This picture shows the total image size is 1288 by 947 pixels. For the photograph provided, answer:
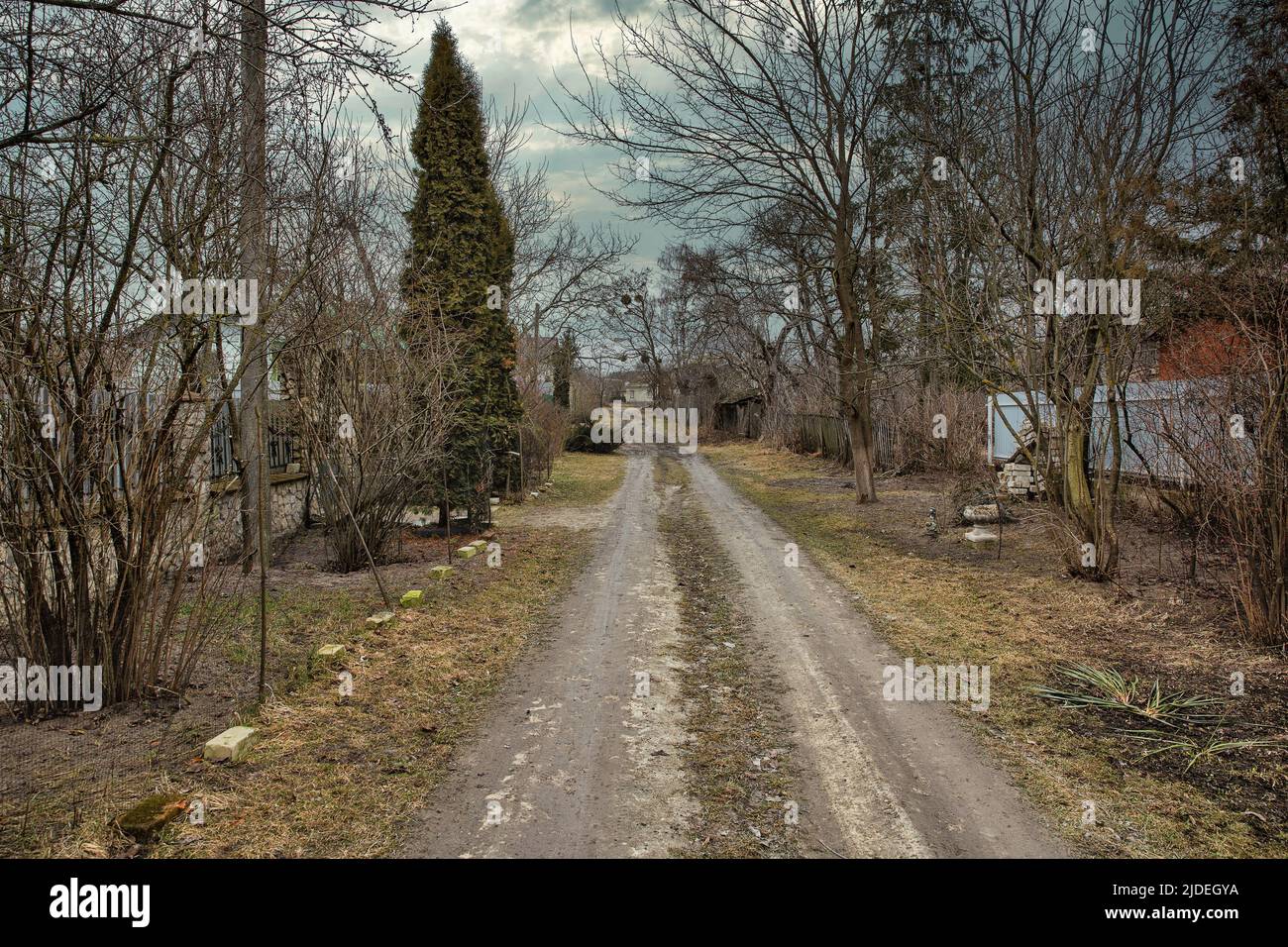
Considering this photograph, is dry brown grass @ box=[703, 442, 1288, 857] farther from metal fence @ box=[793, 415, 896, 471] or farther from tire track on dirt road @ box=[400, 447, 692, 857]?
metal fence @ box=[793, 415, 896, 471]

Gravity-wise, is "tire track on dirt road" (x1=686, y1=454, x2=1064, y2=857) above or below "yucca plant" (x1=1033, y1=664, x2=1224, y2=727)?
below

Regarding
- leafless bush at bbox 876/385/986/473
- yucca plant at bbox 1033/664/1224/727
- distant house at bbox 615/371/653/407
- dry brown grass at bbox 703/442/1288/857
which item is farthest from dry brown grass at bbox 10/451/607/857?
distant house at bbox 615/371/653/407

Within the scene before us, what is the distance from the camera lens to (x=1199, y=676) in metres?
4.94

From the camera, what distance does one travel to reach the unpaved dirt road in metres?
3.08

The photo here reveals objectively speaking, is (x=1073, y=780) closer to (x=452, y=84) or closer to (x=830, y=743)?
(x=830, y=743)

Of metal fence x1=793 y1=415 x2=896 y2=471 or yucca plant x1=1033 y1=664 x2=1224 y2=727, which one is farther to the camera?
metal fence x1=793 y1=415 x2=896 y2=471

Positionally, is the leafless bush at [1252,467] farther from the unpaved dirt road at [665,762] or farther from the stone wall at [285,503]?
the stone wall at [285,503]

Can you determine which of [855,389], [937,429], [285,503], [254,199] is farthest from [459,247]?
[937,429]

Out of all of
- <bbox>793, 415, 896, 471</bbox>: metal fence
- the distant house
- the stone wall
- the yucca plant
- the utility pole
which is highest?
the distant house

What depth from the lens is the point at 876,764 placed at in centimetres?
381

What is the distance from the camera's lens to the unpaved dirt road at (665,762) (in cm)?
308

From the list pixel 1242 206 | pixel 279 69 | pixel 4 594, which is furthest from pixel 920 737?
pixel 1242 206

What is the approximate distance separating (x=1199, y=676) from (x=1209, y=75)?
606cm

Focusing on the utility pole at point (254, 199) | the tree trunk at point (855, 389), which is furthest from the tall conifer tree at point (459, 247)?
the tree trunk at point (855, 389)
